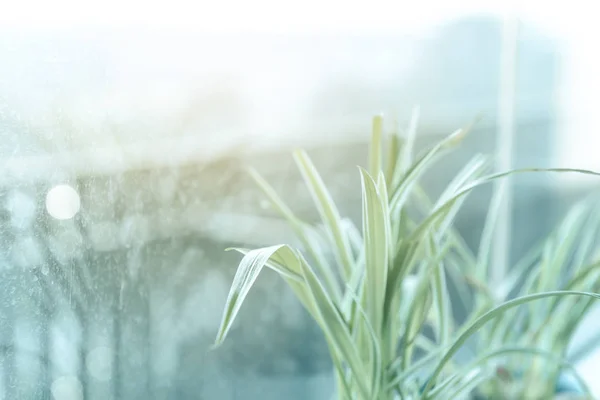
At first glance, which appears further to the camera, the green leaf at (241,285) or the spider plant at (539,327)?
the spider plant at (539,327)

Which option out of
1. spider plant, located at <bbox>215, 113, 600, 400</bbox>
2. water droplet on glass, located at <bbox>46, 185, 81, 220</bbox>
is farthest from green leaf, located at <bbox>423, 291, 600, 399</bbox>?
water droplet on glass, located at <bbox>46, 185, 81, 220</bbox>

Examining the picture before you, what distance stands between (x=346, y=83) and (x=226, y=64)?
27 centimetres

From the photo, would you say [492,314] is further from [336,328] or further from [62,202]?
[62,202]

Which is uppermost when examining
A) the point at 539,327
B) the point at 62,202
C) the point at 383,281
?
the point at 62,202

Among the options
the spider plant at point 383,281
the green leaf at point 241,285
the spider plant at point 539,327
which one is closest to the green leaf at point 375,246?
the spider plant at point 383,281

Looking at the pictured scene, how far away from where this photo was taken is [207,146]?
0.88 meters

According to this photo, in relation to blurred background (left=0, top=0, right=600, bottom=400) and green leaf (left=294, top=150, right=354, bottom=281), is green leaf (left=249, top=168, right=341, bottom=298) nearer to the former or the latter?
green leaf (left=294, top=150, right=354, bottom=281)

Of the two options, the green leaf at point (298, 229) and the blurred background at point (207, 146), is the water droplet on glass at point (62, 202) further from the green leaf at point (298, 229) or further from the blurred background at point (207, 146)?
the green leaf at point (298, 229)

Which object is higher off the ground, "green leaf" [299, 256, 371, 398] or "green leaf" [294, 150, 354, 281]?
"green leaf" [294, 150, 354, 281]

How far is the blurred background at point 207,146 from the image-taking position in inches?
23.5

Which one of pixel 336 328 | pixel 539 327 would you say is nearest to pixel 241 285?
pixel 336 328

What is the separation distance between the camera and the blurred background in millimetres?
598

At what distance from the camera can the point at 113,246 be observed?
0.71m

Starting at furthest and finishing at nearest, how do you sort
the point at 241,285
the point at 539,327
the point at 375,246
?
1. the point at 539,327
2. the point at 375,246
3. the point at 241,285
